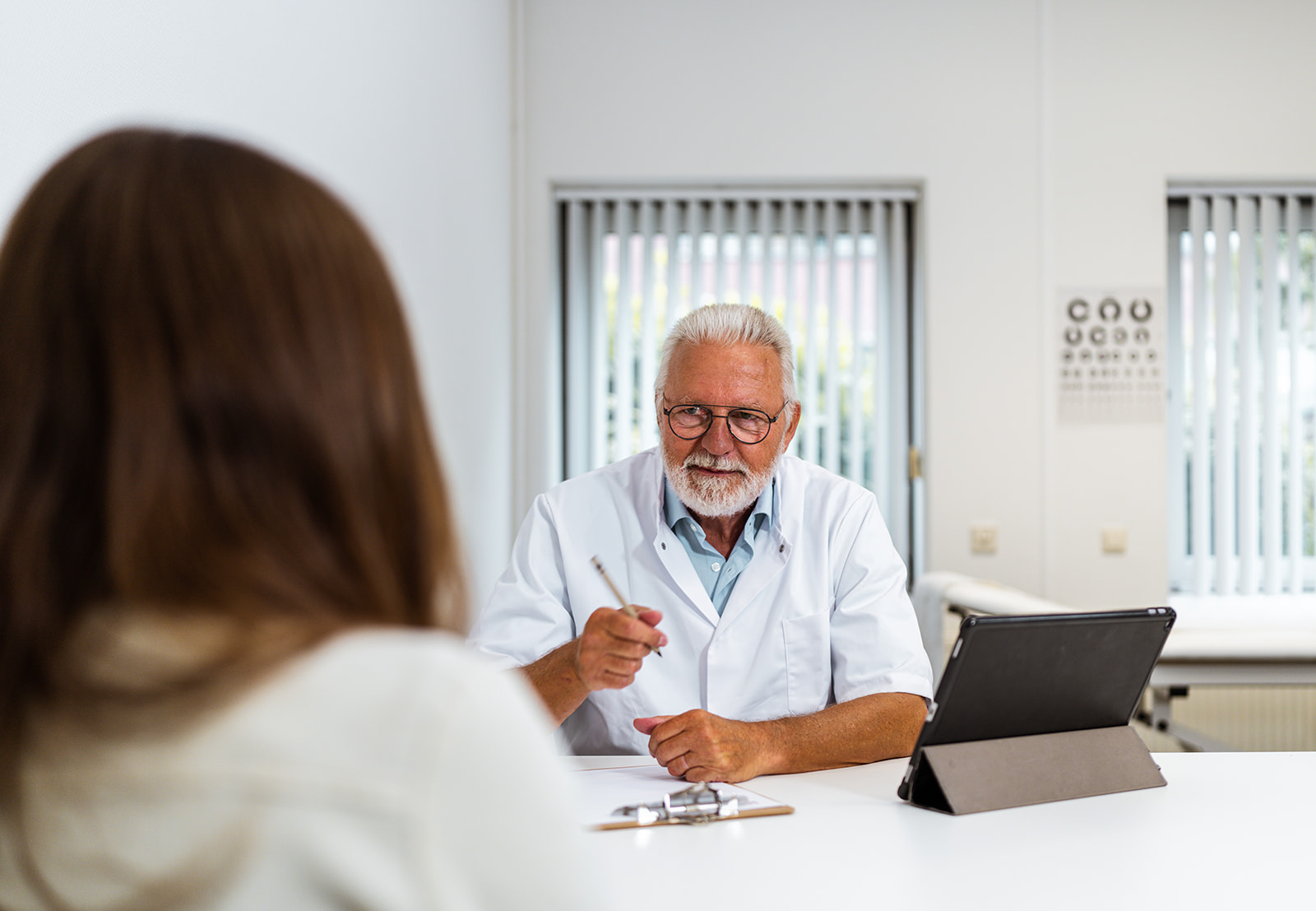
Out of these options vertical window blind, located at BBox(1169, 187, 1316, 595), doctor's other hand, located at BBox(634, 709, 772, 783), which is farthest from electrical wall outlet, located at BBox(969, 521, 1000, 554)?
doctor's other hand, located at BBox(634, 709, 772, 783)

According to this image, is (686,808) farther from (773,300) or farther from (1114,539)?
(1114,539)

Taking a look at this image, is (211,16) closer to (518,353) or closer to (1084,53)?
(518,353)

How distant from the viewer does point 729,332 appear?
188cm

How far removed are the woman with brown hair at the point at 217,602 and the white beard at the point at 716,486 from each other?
1.34m

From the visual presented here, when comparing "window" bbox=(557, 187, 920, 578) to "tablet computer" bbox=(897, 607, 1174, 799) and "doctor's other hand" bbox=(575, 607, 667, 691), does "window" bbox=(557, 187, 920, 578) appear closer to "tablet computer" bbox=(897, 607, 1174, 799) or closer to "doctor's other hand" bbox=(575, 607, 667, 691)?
"doctor's other hand" bbox=(575, 607, 667, 691)

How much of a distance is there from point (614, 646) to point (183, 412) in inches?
38.5

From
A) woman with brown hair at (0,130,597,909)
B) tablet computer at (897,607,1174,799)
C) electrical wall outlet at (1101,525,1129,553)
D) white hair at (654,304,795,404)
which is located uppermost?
white hair at (654,304,795,404)

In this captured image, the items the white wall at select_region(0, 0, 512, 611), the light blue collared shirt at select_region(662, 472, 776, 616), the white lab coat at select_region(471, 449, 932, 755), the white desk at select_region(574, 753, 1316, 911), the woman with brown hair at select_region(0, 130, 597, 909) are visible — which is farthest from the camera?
the light blue collared shirt at select_region(662, 472, 776, 616)

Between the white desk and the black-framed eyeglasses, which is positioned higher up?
the black-framed eyeglasses

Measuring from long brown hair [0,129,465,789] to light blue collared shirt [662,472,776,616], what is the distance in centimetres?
138

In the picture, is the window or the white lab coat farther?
the window

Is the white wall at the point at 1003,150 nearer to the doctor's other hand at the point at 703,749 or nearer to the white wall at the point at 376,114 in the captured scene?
the white wall at the point at 376,114

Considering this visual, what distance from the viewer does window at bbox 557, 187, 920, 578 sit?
155 inches

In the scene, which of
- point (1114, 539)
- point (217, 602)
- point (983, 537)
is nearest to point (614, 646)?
point (217, 602)
